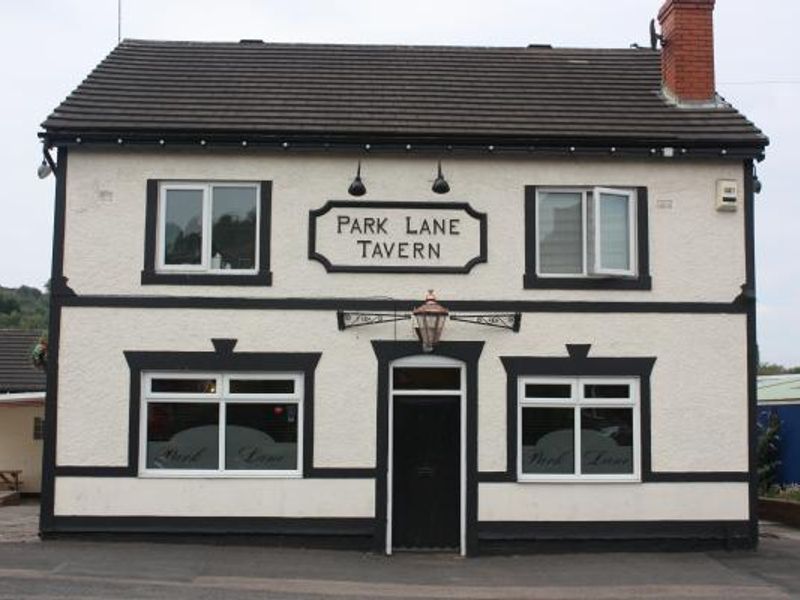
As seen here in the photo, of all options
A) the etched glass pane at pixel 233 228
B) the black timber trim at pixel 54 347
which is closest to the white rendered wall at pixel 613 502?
the etched glass pane at pixel 233 228

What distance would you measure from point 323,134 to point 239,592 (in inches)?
249

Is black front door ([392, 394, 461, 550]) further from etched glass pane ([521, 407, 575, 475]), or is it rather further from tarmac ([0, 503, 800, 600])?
etched glass pane ([521, 407, 575, 475])

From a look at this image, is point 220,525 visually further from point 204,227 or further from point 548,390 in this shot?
point 548,390

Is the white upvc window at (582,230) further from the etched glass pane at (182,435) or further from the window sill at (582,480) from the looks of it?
the etched glass pane at (182,435)

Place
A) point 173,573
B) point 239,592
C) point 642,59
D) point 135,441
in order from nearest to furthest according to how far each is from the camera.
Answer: point 239,592, point 173,573, point 135,441, point 642,59

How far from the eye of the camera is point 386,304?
14219mm

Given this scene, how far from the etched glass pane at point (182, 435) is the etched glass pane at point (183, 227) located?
2027 millimetres

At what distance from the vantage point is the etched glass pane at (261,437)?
1402 cm

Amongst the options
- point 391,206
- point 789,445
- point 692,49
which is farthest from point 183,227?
point 789,445

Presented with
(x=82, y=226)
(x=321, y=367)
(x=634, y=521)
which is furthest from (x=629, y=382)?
(x=82, y=226)

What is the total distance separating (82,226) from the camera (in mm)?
14156

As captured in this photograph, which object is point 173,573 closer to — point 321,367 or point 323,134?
point 321,367

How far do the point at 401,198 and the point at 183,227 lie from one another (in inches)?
121

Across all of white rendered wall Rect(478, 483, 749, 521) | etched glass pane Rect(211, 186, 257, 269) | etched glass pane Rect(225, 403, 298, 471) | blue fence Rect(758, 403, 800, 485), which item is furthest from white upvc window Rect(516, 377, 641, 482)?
blue fence Rect(758, 403, 800, 485)
